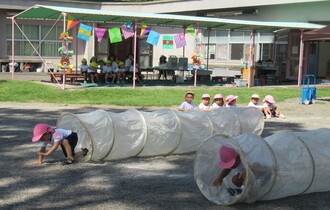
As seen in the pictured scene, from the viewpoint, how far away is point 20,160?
7777 mm

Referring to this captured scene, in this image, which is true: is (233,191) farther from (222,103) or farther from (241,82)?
(241,82)

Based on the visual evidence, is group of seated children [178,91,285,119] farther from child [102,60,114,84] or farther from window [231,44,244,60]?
window [231,44,244,60]

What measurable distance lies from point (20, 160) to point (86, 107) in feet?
23.2

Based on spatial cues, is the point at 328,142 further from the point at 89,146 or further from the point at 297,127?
the point at 297,127

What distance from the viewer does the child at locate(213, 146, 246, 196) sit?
5688 mm

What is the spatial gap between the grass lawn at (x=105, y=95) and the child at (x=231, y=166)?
9805 mm

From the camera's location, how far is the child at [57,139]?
716cm

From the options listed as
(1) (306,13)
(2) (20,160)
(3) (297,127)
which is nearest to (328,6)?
(1) (306,13)

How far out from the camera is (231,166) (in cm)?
570

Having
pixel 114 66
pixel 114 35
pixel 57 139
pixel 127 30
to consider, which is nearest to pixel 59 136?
pixel 57 139

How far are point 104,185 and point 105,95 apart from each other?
11.0 m

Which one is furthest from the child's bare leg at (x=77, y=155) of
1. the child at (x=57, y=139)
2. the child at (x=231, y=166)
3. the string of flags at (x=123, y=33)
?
the string of flags at (x=123, y=33)

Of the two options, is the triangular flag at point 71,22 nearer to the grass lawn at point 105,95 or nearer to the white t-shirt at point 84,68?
the grass lawn at point 105,95

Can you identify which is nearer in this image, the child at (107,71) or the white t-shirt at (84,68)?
the white t-shirt at (84,68)
